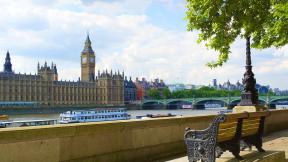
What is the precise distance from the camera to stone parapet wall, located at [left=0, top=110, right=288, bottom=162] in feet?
14.8

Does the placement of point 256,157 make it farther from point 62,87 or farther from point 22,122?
point 62,87

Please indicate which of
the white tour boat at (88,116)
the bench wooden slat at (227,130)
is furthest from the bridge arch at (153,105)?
the bench wooden slat at (227,130)

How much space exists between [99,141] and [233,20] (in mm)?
5172

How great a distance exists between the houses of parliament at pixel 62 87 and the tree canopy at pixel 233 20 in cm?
9827

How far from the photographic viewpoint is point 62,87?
121m

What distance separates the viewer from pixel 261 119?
6105 mm

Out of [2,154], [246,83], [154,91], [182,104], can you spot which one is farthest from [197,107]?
[2,154]

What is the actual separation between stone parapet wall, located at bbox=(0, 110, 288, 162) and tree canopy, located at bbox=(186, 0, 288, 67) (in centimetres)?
251

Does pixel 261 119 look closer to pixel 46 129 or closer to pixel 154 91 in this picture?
pixel 46 129

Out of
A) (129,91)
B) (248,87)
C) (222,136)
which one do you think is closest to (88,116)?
(248,87)

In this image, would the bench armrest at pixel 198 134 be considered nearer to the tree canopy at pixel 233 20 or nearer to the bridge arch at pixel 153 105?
the tree canopy at pixel 233 20

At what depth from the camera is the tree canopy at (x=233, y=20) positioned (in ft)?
29.3

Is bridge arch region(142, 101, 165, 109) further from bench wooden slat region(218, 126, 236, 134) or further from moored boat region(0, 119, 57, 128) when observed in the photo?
bench wooden slat region(218, 126, 236, 134)

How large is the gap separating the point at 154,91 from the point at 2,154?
16249cm
